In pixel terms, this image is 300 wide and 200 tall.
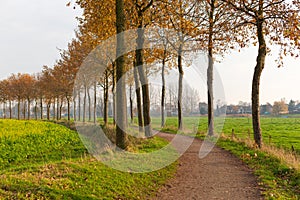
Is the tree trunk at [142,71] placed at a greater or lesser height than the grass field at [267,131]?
greater

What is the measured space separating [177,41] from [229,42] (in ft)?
31.0

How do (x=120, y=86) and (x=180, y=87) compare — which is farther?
A: (x=180, y=87)

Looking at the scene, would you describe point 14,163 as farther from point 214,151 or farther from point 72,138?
point 214,151

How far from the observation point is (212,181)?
354 inches

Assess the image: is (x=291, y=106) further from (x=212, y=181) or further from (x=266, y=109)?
(x=212, y=181)

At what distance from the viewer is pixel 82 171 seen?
7.72 m

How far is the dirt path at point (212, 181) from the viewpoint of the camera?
7672 millimetres

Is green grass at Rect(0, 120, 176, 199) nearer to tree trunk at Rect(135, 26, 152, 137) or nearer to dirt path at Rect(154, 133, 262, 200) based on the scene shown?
dirt path at Rect(154, 133, 262, 200)

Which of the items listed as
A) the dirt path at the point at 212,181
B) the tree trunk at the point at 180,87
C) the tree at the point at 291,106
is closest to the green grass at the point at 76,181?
the dirt path at the point at 212,181

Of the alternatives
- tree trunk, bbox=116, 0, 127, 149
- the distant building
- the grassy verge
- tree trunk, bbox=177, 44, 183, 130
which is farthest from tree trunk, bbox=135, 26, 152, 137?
the distant building

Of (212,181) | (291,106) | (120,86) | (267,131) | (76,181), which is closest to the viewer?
(76,181)

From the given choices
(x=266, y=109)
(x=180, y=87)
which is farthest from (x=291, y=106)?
(x=180, y=87)

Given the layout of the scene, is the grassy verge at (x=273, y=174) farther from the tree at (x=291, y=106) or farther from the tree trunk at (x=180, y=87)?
the tree at (x=291, y=106)

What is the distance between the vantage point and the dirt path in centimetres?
767
